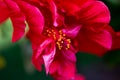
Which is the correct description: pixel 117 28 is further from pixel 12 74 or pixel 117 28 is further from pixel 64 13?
pixel 64 13

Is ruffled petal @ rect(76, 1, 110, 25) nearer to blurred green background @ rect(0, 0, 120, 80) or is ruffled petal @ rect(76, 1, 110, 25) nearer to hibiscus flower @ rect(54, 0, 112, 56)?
hibiscus flower @ rect(54, 0, 112, 56)

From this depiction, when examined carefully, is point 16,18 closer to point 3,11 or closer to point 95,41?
point 3,11

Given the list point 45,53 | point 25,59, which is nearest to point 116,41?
point 45,53

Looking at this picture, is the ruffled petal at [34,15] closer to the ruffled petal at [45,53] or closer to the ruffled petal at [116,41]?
the ruffled petal at [45,53]

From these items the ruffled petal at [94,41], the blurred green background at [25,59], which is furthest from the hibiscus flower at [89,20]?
the blurred green background at [25,59]

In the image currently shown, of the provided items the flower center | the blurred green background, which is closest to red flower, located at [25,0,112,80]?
the flower center

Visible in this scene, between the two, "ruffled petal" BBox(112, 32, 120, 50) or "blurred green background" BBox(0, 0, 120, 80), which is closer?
"ruffled petal" BBox(112, 32, 120, 50)
